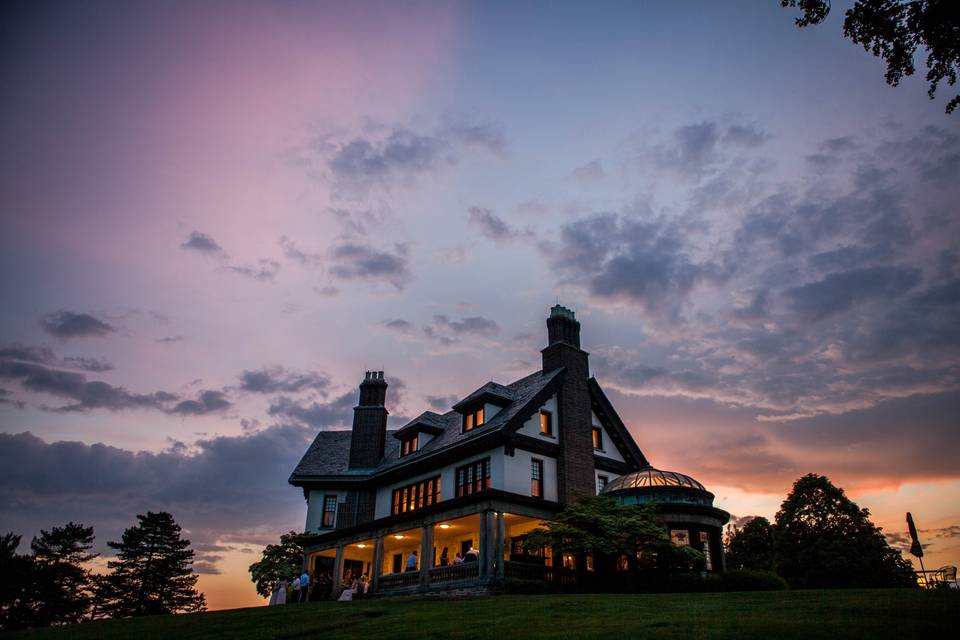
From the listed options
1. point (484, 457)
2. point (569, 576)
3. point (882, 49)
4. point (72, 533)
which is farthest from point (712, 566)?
point (72, 533)

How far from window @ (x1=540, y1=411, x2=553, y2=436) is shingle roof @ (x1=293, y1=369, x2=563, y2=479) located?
1397 mm

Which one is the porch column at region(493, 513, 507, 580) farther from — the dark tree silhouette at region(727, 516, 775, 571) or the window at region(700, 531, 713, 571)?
the dark tree silhouette at region(727, 516, 775, 571)

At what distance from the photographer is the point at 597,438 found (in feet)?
136

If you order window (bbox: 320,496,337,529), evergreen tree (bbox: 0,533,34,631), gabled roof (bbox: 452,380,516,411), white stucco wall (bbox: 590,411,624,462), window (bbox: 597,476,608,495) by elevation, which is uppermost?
gabled roof (bbox: 452,380,516,411)

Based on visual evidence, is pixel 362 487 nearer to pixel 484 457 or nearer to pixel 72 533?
pixel 484 457

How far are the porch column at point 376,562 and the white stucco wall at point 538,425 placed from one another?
36.3 feet

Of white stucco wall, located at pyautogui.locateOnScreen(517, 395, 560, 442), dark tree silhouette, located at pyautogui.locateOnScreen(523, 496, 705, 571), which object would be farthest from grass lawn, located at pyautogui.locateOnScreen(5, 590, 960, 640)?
white stucco wall, located at pyautogui.locateOnScreen(517, 395, 560, 442)

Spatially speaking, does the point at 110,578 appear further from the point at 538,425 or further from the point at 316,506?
the point at 538,425

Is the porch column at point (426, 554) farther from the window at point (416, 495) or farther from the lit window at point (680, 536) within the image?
the lit window at point (680, 536)

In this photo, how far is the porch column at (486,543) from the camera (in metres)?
30.0

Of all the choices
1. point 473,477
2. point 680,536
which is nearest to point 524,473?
point 473,477

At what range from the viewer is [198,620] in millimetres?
26156

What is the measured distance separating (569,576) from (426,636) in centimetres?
1849

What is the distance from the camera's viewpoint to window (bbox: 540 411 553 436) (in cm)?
3722
